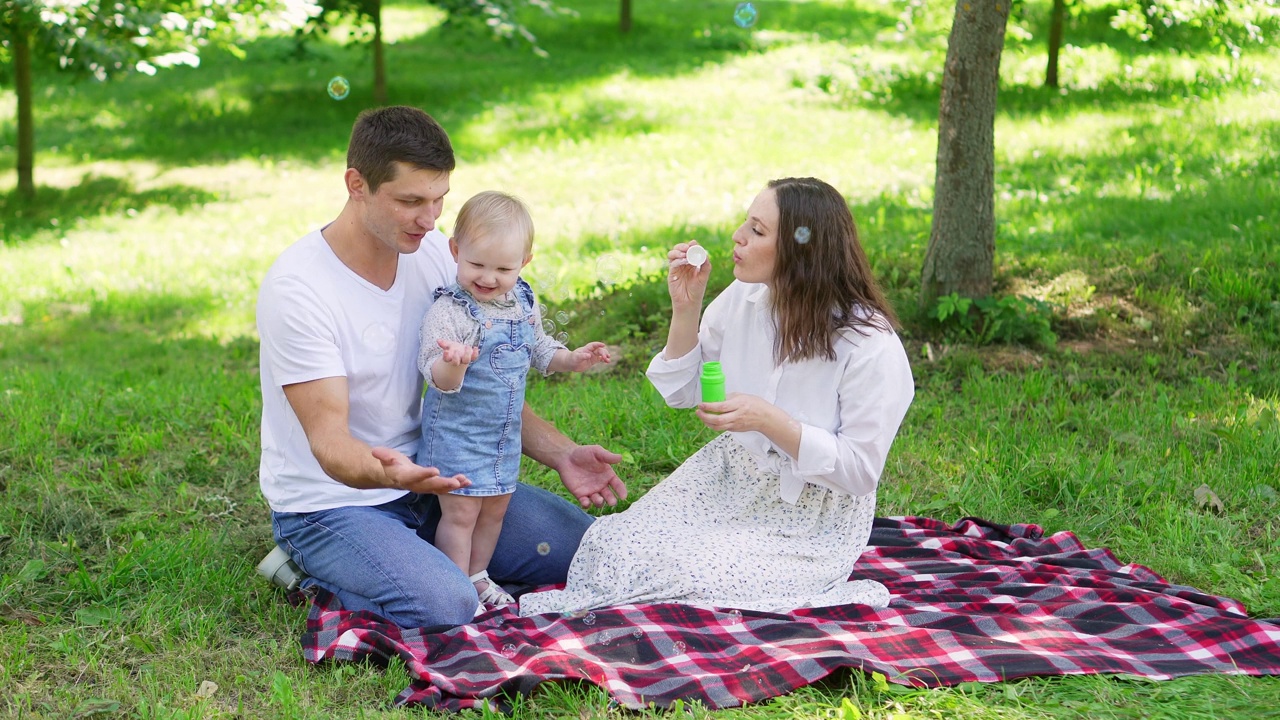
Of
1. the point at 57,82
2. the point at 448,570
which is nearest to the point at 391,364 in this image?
the point at 448,570

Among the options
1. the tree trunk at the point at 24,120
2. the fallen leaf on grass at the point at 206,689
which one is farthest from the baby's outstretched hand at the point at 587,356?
the tree trunk at the point at 24,120

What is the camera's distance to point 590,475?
3881mm

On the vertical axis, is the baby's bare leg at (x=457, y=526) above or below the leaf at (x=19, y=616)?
above

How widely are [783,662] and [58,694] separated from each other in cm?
187

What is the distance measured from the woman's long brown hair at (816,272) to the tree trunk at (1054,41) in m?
10.1

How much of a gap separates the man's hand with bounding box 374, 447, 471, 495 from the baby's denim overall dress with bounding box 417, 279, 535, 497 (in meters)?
0.39

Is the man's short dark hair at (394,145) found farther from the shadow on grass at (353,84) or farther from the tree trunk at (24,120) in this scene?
the tree trunk at (24,120)

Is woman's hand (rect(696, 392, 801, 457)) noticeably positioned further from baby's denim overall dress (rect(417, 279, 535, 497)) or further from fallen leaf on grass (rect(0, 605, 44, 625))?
fallen leaf on grass (rect(0, 605, 44, 625))

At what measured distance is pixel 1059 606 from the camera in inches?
135

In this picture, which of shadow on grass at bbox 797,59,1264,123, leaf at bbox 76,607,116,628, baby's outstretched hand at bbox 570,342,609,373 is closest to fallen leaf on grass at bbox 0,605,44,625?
leaf at bbox 76,607,116,628

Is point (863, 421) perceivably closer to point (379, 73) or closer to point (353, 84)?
point (379, 73)

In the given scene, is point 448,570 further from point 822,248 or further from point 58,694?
point 822,248

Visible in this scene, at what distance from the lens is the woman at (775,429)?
3279mm

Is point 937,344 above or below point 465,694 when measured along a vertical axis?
above
